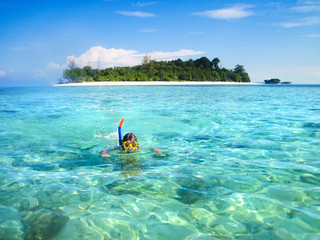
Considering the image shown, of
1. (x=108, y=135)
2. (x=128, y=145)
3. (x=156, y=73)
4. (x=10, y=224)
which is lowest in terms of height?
(x=108, y=135)

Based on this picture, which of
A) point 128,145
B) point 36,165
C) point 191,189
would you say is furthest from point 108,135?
point 191,189

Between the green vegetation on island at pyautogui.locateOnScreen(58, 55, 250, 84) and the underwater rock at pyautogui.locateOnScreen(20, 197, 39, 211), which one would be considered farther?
the green vegetation on island at pyautogui.locateOnScreen(58, 55, 250, 84)

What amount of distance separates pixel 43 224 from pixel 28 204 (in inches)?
25.8

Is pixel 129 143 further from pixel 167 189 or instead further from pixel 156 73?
pixel 156 73

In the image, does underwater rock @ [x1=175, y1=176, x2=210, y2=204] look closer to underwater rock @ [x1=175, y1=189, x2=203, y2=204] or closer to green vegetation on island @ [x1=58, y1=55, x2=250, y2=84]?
underwater rock @ [x1=175, y1=189, x2=203, y2=204]

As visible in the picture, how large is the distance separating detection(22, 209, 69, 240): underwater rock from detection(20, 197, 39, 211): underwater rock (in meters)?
0.19

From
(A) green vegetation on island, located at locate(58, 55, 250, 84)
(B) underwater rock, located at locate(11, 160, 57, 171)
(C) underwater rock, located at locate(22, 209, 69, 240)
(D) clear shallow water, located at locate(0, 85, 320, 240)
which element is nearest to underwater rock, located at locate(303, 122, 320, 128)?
(D) clear shallow water, located at locate(0, 85, 320, 240)

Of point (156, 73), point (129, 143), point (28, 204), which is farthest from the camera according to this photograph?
point (156, 73)

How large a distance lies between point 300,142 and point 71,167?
5930 mm

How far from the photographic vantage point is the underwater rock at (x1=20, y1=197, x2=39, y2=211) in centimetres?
302

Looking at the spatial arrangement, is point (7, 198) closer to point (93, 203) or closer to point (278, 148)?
point (93, 203)

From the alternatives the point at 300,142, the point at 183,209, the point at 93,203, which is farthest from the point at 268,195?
the point at 300,142

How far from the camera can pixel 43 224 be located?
2645 mm

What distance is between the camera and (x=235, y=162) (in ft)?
15.8
